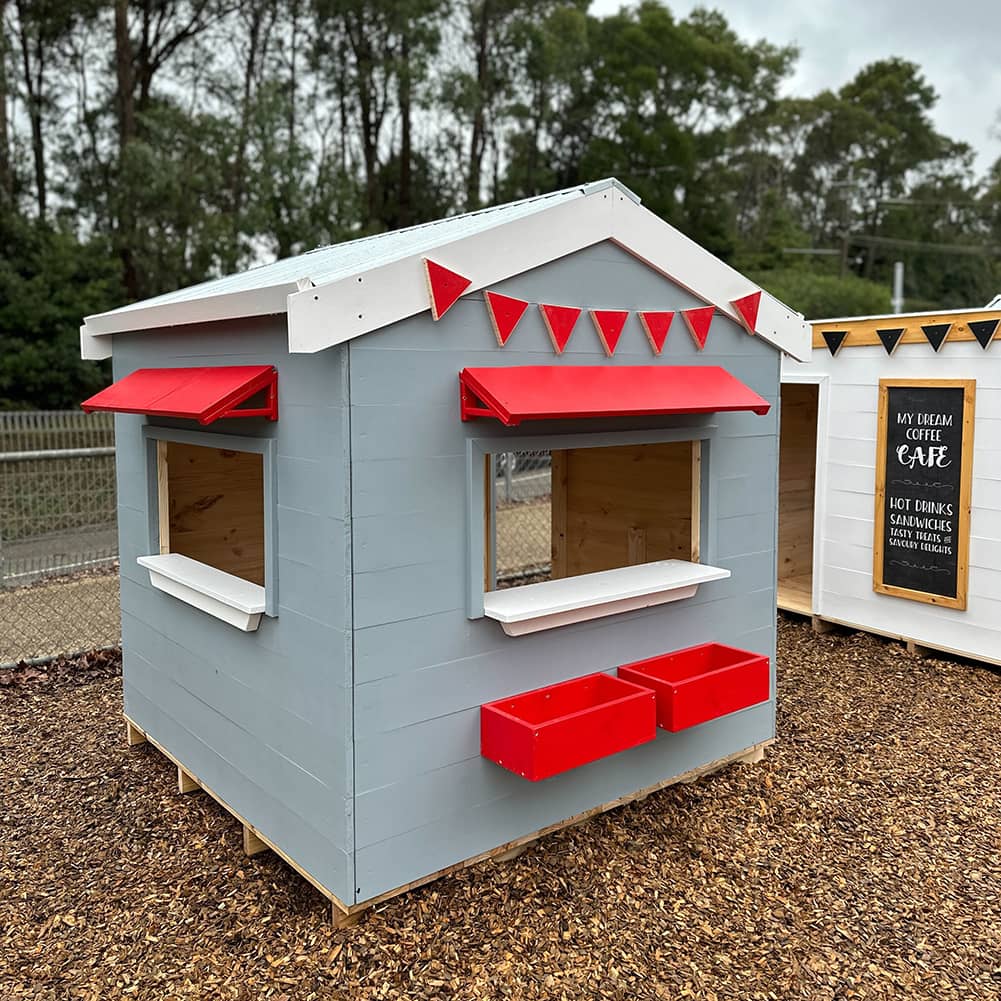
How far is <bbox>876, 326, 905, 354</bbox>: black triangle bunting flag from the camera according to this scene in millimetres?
6004

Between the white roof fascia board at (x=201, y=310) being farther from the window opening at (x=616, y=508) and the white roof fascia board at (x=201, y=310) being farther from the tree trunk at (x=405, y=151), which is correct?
the tree trunk at (x=405, y=151)

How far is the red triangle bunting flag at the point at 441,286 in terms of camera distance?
297 centimetres

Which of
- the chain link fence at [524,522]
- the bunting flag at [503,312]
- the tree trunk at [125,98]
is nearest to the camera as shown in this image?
the bunting flag at [503,312]

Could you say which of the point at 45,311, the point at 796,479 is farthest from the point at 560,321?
the point at 45,311

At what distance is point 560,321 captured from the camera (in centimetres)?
339

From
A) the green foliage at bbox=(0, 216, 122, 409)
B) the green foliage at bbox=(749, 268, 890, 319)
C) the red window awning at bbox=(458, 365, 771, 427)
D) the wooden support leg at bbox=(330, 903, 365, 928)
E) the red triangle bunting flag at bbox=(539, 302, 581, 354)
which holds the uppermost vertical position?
the green foliage at bbox=(749, 268, 890, 319)

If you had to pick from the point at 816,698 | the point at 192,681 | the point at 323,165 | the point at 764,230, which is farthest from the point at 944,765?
the point at 764,230

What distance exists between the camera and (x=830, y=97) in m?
39.6

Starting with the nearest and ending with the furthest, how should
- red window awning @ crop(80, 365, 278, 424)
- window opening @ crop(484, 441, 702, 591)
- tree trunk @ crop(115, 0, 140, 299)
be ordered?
red window awning @ crop(80, 365, 278, 424)
window opening @ crop(484, 441, 702, 591)
tree trunk @ crop(115, 0, 140, 299)

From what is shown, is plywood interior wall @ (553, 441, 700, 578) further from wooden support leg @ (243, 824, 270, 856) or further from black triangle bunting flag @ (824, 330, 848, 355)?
wooden support leg @ (243, 824, 270, 856)

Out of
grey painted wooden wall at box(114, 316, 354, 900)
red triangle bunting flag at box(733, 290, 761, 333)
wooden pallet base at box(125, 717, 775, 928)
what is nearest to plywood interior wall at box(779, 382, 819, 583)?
wooden pallet base at box(125, 717, 775, 928)

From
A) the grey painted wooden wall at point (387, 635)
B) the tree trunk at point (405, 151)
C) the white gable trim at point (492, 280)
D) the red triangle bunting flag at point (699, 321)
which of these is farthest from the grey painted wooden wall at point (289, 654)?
the tree trunk at point (405, 151)

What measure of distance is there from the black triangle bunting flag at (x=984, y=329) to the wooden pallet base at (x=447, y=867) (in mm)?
2914

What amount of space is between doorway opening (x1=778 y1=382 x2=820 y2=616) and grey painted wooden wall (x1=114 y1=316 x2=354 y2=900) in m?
5.47
